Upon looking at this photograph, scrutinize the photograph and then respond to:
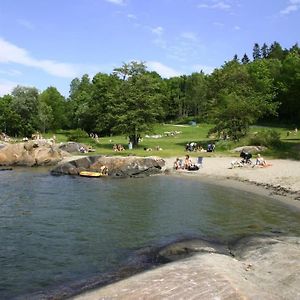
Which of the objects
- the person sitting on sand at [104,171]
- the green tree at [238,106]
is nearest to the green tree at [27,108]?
the green tree at [238,106]

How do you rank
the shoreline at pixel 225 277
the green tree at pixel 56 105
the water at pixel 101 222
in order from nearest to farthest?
the shoreline at pixel 225 277 < the water at pixel 101 222 < the green tree at pixel 56 105

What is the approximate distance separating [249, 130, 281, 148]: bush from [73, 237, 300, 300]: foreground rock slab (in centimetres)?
4373

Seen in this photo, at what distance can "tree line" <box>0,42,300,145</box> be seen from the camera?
67.6 m

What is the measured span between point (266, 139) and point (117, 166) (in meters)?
22.8

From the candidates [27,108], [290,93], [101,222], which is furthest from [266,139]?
[27,108]

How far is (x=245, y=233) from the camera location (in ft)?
75.9

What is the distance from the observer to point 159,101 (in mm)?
71812

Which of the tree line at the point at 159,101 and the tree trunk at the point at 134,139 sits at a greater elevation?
the tree line at the point at 159,101

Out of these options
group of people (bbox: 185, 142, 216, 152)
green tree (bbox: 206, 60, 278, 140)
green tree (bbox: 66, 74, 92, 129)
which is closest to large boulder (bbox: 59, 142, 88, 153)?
group of people (bbox: 185, 142, 216, 152)

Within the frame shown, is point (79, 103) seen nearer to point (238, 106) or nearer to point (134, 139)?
point (134, 139)

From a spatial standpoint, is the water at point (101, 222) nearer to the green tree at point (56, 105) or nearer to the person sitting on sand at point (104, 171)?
the person sitting on sand at point (104, 171)

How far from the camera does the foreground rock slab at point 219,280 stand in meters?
12.7

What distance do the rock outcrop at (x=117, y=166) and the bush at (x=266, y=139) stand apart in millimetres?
16360

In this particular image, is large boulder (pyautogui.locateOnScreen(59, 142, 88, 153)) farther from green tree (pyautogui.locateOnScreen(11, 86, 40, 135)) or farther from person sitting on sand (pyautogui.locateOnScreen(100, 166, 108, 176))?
green tree (pyautogui.locateOnScreen(11, 86, 40, 135))
